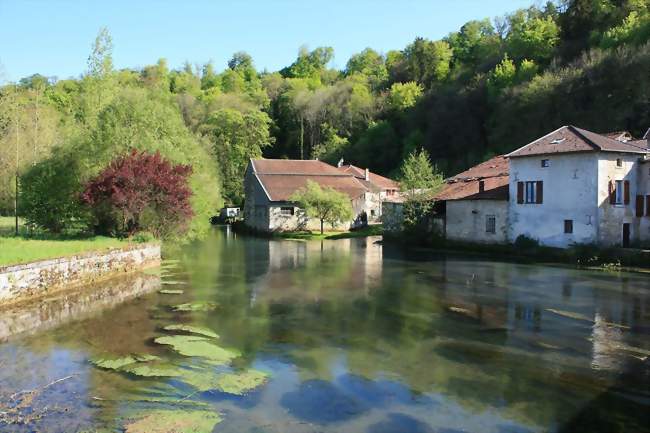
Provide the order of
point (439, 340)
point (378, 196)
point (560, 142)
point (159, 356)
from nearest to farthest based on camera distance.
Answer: point (159, 356), point (439, 340), point (560, 142), point (378, 196)

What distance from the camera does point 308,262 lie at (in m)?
30.1

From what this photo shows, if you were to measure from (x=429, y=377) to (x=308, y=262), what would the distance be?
19.0m

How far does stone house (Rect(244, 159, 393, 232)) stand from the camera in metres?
50.1

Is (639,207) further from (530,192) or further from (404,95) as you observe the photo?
(404,95)

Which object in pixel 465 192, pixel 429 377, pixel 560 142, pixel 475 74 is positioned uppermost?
pixel 475 74

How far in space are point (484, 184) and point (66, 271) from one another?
2770cm

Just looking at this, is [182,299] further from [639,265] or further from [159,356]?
[639,265]

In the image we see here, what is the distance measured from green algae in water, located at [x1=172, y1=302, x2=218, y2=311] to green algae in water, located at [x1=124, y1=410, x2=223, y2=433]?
27.2 ft

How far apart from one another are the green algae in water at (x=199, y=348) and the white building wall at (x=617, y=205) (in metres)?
24.0

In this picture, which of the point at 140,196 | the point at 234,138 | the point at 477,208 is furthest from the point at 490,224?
the point at 234,138

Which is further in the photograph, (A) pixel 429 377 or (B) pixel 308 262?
(B) pixel 308 262

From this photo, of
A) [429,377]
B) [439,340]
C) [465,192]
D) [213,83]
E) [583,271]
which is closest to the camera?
[429,377]

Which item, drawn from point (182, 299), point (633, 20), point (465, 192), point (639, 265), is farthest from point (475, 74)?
point (182, 299)

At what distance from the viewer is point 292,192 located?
5134 centimetres
